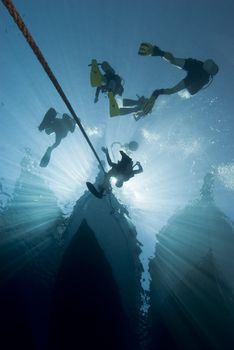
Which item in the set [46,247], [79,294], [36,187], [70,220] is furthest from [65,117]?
[36,187]

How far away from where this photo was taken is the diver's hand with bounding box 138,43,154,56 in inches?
378

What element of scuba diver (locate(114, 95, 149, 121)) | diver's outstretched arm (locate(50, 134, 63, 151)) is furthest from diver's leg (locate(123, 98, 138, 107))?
diver's outstretched arm (locate(50, 134, 63, 151))

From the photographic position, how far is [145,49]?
31.6 feet

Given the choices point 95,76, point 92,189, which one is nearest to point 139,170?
point 92,189

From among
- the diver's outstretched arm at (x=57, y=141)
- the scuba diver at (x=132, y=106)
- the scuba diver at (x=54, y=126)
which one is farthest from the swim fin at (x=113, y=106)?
the diver's outstretched arm at (x=57, y=141)

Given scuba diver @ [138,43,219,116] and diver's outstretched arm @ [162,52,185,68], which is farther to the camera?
diver's outstretched arm @ [162,52,185,68]

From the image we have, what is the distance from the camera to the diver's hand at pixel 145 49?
9.60 meters

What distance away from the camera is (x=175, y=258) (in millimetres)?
43469

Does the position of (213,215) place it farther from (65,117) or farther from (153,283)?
(65,117)

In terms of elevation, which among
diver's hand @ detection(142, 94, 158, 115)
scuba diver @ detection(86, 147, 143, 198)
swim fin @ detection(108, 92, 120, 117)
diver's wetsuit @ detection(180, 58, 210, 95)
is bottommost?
scuba diver @ detection(86, 147, 143, 198)

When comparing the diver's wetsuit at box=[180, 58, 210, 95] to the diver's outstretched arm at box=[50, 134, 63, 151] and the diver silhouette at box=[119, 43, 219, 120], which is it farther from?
the diver's outstretched arm at box=[50, 134, 63, 151]

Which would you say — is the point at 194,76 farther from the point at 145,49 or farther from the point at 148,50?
the point at 145,49

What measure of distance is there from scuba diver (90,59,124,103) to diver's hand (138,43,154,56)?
235cm

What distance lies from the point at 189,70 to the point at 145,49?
5.73 ft
